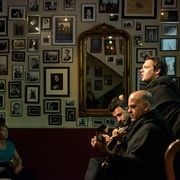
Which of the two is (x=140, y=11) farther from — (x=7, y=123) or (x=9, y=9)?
(x=7, y=123)

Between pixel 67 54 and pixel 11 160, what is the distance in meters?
1.57

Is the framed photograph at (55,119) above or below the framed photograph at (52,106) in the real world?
below

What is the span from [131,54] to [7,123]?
6.16 ft

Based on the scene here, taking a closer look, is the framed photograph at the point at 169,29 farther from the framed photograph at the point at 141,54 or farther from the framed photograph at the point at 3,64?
the framed photograph at the point at 3,64

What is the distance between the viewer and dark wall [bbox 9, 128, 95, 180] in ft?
19.2

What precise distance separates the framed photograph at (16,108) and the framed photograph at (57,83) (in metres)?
0.38

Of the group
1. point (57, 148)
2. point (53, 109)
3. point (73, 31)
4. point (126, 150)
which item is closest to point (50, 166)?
point (57, 148)

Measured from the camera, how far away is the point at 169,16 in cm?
594

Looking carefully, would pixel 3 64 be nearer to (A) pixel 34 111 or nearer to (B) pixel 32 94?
(B) pixel 32 94

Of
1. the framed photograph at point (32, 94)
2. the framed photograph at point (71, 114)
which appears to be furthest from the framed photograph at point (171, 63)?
the framed photograph at point (32, 94)

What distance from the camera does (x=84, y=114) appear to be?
5.88m

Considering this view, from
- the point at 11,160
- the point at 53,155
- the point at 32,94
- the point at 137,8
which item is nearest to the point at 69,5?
the point at 137,8

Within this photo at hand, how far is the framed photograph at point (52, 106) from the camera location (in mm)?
5926

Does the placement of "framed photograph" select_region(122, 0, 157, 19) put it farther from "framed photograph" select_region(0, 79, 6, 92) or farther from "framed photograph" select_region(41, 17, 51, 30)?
"framed photograph" select_region(0, 79, 6, 92)
